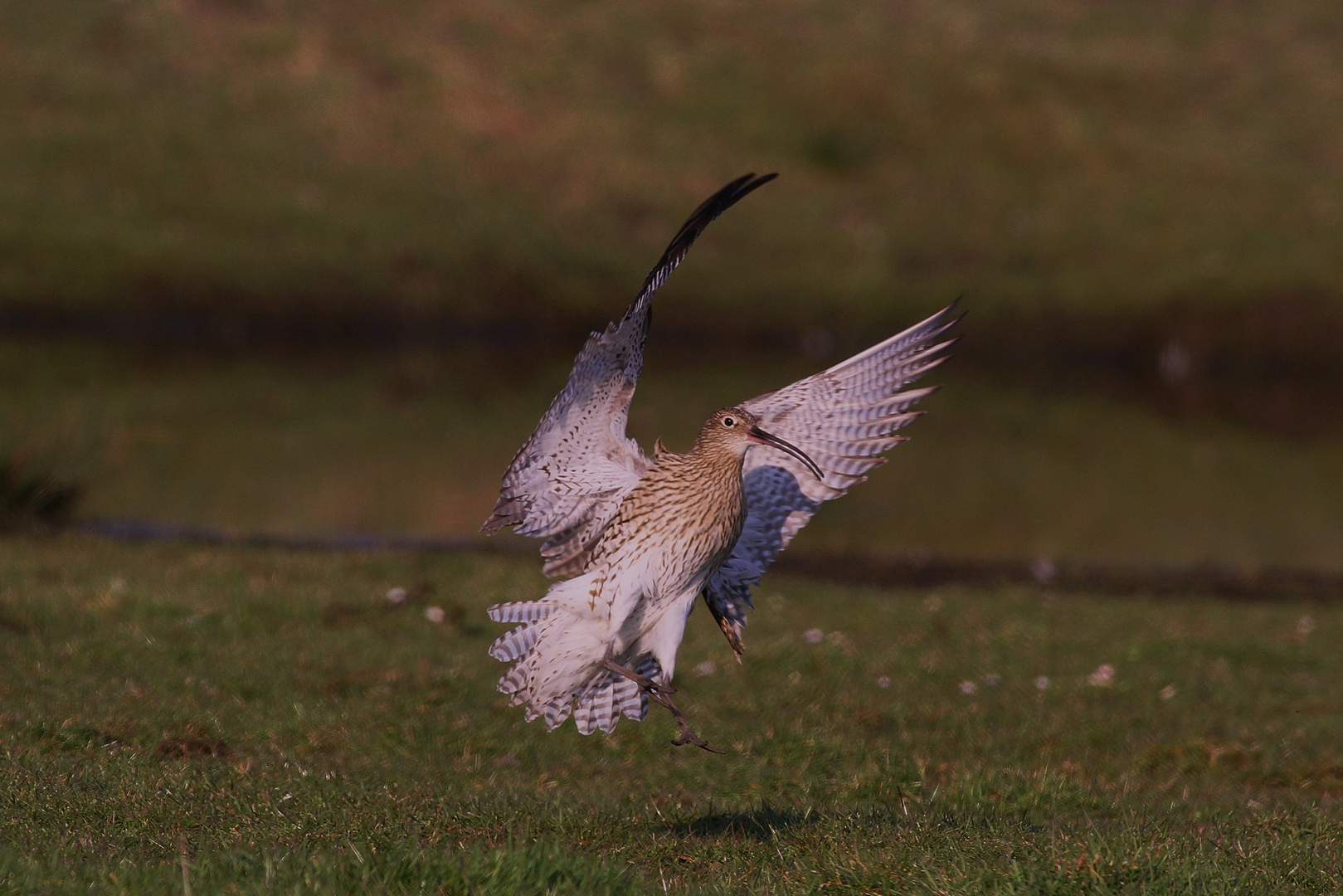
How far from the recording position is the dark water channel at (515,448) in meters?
23.9

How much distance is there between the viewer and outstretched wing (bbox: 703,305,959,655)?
9992 mm

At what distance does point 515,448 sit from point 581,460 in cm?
2113

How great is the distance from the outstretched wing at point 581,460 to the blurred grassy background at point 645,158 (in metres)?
41.3

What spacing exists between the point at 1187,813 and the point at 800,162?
5333cm

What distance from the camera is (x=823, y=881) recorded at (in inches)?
290

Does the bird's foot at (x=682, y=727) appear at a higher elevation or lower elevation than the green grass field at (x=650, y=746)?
higher

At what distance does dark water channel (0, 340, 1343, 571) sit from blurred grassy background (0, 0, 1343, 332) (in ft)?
25.8

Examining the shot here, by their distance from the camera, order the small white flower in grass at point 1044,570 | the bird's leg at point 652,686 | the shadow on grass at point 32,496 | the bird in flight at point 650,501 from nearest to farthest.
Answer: the bird's leg at point 652,686 < the bird in flight at point 650,501 < the shadow on grass at point 32,496 < the small white flower in grass at point 1044,570

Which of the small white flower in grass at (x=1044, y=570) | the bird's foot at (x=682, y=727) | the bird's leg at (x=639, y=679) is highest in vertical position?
the bird's leg at (x=639, y=679)

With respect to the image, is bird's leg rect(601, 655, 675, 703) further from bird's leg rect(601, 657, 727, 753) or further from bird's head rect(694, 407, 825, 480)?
bird's head rect(694, 407, 825, 480)

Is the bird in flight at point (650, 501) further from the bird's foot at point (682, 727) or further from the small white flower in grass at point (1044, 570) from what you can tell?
the small white flower in grass at point (1044, 570)

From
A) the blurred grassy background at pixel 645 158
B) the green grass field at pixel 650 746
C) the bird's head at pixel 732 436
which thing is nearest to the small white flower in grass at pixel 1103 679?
the green grass field at pixel 650 746

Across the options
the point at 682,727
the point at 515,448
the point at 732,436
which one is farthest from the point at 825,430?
the point at 515,448

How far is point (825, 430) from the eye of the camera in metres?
10.1
